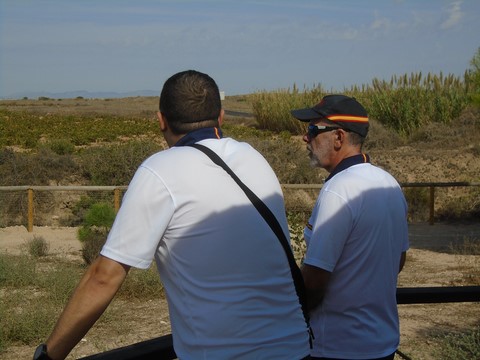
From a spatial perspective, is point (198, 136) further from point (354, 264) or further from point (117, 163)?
point (117, 163)

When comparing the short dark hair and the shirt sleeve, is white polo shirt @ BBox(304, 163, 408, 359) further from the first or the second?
the shirt sleeve

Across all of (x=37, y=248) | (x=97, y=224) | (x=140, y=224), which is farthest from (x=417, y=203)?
(x=140, y=224)

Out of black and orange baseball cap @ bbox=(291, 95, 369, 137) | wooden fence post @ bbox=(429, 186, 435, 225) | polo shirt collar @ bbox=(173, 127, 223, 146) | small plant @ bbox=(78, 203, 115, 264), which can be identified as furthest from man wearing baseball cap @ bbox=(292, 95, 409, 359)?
wooden fence post @ bbox=(429, 186, 435, 225)

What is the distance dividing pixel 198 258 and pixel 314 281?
0.70 meters

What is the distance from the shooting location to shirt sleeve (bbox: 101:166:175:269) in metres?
2.08

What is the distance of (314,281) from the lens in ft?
8.89

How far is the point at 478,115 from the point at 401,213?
22.3 m

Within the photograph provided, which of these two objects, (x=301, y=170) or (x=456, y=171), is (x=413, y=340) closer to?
(x=301, y=170)

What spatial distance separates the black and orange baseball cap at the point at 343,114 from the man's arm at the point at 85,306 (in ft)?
4.06

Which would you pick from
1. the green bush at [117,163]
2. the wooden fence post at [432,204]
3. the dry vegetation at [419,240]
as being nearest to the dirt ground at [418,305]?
the dry vegetation at [419,240]

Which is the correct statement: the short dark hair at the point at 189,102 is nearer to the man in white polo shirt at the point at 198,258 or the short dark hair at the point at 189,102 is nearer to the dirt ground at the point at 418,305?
the man in white polo shirt at the point at 198,258

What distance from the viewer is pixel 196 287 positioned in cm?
214

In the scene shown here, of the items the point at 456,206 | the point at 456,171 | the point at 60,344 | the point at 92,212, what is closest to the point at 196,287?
the point at 60,344

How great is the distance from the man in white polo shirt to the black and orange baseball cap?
78cm
